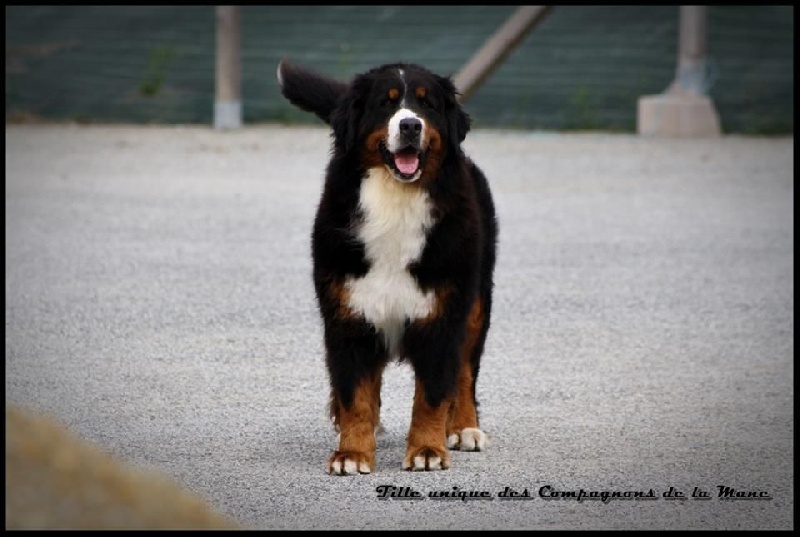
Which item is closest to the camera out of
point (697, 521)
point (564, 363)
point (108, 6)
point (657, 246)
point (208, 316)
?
point (697, 521)

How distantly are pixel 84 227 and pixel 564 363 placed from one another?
6112 mm

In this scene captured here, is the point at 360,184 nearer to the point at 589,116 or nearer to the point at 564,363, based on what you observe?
the point at 564,363

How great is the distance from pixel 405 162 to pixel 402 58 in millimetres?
15648

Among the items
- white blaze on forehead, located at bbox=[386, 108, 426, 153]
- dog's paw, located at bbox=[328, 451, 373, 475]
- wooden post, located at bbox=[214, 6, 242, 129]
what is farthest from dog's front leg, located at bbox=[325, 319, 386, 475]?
wooden post, located at bbox=[214, 6, 242, 129]

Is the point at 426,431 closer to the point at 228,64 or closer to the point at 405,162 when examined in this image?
the point at 405,162

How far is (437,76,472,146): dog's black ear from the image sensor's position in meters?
6.18

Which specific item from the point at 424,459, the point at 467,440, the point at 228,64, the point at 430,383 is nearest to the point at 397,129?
the point at 430,383

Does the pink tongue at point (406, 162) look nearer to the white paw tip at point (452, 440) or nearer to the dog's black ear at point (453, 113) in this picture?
the dog's black ear at point (453, 113)

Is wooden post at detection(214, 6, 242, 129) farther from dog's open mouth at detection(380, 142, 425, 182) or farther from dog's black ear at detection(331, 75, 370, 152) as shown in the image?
dog's open mouth at detection(380, 142, 425, 182)

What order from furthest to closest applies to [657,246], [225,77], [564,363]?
1. [225,77]
2. [657,246]
3. [564,363]

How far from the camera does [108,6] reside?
23.3 metres

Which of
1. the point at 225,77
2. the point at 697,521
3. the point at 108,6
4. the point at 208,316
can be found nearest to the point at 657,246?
the point at 208,316

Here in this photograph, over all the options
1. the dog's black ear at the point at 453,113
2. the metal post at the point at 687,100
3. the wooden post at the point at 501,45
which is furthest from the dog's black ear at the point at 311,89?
the metal post at the point at 687,100

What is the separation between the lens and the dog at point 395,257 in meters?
6.05
